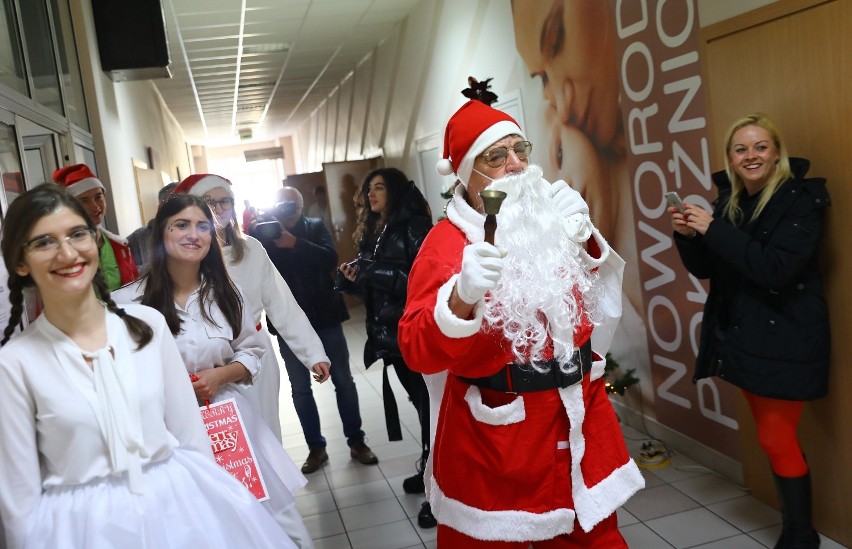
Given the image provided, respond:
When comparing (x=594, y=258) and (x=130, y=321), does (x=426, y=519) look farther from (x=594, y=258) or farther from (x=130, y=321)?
(x=130, y=321)

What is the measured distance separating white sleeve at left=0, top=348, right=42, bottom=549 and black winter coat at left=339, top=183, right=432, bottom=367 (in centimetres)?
201

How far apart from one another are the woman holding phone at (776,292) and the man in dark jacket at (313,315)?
210 cm

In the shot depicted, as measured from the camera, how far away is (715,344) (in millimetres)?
2922

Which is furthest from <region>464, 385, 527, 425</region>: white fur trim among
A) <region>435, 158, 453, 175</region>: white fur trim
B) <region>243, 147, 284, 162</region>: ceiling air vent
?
<region>243, 147, 284, 162</region>: ceiling air vent

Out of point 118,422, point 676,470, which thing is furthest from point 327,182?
point 118,422

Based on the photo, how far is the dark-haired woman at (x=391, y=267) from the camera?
343 centimetres

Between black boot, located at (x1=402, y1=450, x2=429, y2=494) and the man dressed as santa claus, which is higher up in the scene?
the man dressed as santa claus

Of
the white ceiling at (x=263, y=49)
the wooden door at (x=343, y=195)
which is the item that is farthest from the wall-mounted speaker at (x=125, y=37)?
the wooden door at (x=343, y=195)

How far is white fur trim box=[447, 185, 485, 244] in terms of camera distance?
1901mm

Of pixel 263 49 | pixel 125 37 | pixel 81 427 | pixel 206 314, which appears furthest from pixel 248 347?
pixel 263 49

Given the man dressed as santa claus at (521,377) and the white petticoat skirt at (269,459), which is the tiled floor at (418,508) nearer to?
the white petticoat skirt at (269,459)

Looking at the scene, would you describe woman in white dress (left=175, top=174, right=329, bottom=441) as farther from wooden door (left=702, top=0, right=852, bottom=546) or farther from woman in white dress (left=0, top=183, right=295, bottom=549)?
wooden door (left=702, top=0, right=852, bottom=546)

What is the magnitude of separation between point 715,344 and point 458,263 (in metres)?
1.53

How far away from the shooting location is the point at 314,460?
428 centimetres
